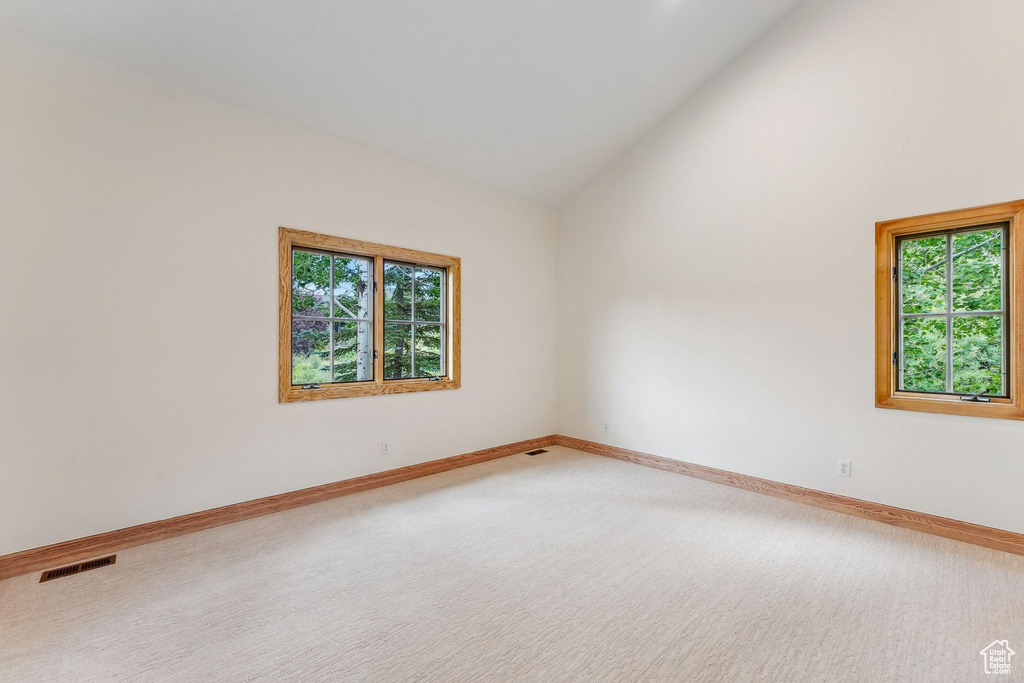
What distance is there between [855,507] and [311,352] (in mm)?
4218

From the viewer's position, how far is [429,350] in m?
4.50

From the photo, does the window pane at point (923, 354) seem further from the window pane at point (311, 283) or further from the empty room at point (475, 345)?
the window pane at point (311, 283)

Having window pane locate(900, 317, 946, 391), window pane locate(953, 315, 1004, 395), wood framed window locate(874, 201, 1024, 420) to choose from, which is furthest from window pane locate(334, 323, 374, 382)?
window pane locate(953, 315, 1004, 395)

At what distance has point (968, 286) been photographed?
3.04m

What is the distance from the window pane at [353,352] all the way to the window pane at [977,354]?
4.30m

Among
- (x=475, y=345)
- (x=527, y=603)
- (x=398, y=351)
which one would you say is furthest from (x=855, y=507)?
(x=398, y=351)

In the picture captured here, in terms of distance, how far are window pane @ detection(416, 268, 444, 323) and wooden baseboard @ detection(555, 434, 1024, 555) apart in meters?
2.39

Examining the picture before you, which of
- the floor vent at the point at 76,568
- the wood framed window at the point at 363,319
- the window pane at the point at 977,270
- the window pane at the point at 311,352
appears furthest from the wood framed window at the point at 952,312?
the floor vent at the point at 76,568

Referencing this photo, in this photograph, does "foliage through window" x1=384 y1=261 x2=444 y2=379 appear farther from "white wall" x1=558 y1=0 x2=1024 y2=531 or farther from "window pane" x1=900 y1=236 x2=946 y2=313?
"window pane" x1=900 y1=236 x2=946 y2=313

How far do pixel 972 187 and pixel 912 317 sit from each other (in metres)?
0.87

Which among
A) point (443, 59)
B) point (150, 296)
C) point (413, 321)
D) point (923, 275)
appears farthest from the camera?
point (413, 321)

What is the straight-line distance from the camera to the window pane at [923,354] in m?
3.13

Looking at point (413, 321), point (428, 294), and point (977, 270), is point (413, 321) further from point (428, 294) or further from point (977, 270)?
point (977, 270)

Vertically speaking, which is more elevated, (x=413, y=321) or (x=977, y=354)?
(x=413, y=321)
